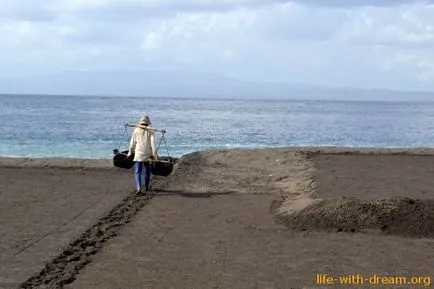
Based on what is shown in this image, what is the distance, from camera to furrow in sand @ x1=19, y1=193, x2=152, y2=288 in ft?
21.9

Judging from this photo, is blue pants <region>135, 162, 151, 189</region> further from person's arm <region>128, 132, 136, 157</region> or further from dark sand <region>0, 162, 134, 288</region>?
person's arm <region>128, 132, 136, 157</region>

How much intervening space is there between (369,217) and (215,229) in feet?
8.16

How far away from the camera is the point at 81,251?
26.3 ft

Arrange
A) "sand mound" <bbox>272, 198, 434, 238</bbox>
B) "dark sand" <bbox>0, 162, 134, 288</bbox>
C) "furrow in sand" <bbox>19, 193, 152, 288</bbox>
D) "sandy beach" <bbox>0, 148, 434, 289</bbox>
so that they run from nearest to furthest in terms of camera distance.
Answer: "furrow in sand" <bbox>19, 193, 152, 288</bbox>
"sandy beach" <bbox>0, 148, 434, 289</bbox>
"dark sand" <bbox>0, 162, 134, 288</bbox>
"sand mound" <bbox>272, 198, 434, 238</bbox>

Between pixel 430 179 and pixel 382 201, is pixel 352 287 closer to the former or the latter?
pixel 382 201

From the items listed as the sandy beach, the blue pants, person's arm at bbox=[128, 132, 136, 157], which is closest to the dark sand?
the sandy beach

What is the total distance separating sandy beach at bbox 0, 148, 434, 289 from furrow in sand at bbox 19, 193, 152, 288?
0.7 inches

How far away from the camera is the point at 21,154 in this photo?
30422 millimetres

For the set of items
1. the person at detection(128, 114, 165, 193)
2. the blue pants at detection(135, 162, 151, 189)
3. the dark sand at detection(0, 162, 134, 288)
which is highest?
the person at detection(128, 114, 165, 193)

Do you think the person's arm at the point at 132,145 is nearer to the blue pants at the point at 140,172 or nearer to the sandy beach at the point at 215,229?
the blue pants at the point at 140,172

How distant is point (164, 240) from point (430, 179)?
8.91m

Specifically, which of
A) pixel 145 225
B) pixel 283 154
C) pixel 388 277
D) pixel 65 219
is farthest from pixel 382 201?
pixel 283 154

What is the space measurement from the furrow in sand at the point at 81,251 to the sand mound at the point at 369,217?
113 inches

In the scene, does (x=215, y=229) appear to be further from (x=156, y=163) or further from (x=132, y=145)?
(x=132, y=145)
